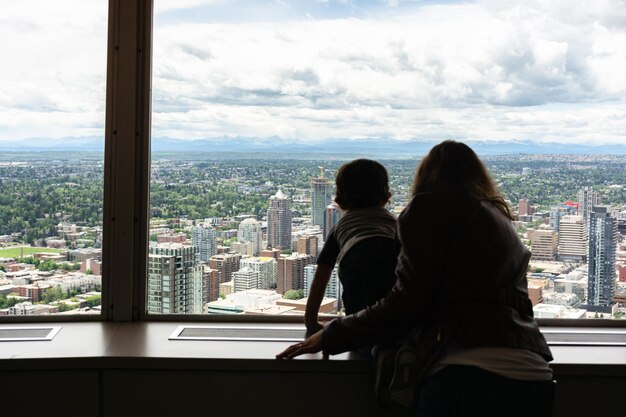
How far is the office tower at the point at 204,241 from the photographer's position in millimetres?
Answer: 3189

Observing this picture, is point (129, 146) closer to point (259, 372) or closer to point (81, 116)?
point (81, 116)

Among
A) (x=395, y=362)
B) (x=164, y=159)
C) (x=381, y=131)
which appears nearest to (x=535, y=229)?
(x=381, y=131)

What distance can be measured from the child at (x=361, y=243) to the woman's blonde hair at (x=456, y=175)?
283mm

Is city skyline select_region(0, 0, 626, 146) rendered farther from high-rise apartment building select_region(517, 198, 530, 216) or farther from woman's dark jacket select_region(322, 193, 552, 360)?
woman's dark jacket select_region(322, 193, 552, 360)

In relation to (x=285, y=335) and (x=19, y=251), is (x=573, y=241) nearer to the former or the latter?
(x=285, y=335)

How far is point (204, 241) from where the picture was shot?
3.19 meters

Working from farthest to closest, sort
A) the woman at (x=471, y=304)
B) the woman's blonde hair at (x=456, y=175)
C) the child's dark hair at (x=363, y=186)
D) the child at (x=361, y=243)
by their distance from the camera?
1. the child's dark hair at (x=363, y=186)
2. the child at (x=361, y=243)
3. the woman's blonde hair at (x=456, y=175)
4. the woman at (x=471, y=304)

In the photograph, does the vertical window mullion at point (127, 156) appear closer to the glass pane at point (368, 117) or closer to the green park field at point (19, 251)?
the glass pane at point (368, 117)

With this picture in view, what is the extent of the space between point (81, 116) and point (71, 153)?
0.55 ft

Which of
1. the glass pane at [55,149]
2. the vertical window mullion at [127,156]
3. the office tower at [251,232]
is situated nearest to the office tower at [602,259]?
the office tower at [251,232]

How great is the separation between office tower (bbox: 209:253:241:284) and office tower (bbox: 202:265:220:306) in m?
0.02

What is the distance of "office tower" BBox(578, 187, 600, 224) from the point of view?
3.20 m

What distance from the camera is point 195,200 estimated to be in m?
3.21

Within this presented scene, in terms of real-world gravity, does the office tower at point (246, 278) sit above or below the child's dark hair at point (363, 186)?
below
